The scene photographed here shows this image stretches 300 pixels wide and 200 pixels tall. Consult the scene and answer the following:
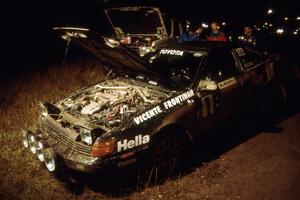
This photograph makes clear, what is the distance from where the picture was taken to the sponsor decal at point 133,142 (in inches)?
157

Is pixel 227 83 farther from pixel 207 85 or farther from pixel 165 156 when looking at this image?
pixel 165 156

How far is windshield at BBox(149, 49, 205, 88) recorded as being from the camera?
191 inches

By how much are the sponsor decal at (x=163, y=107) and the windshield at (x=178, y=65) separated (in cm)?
20

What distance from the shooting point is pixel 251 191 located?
4387mm

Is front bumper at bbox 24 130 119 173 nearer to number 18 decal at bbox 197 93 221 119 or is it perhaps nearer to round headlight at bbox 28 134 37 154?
round headlight at bbox 28 134 37 154

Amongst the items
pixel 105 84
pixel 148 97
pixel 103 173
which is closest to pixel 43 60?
pixel 105 84

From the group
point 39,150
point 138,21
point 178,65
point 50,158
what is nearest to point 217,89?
Answer: point 178,65

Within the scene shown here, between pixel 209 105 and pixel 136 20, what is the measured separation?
6.00m

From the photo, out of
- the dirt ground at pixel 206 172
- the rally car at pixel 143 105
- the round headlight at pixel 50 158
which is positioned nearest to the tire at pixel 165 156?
the rally car at pixel 143 105

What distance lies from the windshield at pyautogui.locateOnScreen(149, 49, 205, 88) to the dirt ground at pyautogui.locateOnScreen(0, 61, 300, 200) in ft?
3.21

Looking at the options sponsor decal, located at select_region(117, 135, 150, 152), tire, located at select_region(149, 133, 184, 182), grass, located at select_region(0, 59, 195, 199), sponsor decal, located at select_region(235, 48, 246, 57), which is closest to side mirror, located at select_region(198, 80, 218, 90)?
tire, located at select_region(149, 133, 184, 182)

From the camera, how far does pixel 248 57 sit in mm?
5762

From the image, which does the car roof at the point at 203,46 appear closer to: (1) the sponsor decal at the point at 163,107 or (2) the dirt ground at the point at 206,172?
(1) the sponsor decal at the point at 163,107

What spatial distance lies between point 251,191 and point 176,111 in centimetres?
141
